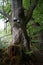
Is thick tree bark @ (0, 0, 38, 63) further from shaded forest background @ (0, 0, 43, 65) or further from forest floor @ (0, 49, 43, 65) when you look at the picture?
shaded forest background @ (0, 0, 43, 65)

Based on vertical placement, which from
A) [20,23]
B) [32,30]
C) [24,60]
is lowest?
[24,60]

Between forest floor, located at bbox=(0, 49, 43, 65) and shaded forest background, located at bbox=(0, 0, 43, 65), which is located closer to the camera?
forest floor, located at bbox=(0, 49, 43, 65)

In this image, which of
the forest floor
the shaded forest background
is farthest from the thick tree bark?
the shaded forest background

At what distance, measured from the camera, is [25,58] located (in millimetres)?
7402

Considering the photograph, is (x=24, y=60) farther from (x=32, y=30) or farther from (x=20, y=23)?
(x=32, y=30)

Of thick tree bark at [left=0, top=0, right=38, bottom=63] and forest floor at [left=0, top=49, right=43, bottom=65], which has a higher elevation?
thick tree bark at [left=0, top=0, right=38, bottom=63]

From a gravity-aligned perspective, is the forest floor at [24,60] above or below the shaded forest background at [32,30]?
below

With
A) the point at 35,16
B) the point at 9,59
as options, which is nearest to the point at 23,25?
the point at 9,59

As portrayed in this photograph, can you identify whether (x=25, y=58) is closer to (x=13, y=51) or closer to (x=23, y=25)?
(x=13, y=51)

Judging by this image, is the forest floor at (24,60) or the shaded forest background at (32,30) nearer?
the forest floor at (24,60)

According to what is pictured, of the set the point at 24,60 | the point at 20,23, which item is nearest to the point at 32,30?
the point at 20,23

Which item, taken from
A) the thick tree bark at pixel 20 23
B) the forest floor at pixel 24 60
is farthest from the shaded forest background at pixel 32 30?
Answer: the thick tree bark at pixel 20 23

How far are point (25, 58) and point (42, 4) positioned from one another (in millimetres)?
3704

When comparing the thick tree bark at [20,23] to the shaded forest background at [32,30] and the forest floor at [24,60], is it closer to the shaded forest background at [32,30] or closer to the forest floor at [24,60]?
the forest floor at [24,60]
